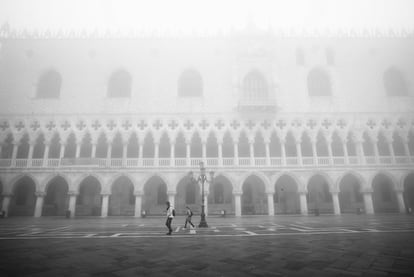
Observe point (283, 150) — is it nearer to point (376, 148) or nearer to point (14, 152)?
point (376, 148)

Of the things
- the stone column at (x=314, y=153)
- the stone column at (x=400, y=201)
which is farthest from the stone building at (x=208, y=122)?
the stone column at (x=400, y=201)

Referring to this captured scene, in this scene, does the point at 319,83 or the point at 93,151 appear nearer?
the point at 93,151

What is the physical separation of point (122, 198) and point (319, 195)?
19.8 m

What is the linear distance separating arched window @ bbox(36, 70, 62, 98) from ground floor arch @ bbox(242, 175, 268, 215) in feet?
72.4

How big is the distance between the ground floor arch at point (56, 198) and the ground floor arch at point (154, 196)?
26.0 ft

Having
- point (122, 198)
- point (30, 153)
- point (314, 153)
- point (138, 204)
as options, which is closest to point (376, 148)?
point (314, 153)

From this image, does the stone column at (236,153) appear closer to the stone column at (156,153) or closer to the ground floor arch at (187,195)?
the ground floor arch at (187,195)

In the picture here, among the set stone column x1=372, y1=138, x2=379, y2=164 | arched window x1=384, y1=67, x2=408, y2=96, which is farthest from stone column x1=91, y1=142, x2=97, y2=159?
arched window x1=384, y1=67, x2=408, y2=96

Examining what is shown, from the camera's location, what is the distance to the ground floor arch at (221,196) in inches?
955

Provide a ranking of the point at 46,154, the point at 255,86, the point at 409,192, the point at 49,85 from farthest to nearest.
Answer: the point at 49,85, the point at 255,86, the point at 409,192, the point at 46,154

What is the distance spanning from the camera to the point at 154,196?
80.5 feet

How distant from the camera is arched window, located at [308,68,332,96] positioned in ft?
87.1

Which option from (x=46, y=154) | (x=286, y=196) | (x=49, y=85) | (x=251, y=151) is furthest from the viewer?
(x=49, y=85)

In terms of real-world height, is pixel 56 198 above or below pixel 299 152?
below
